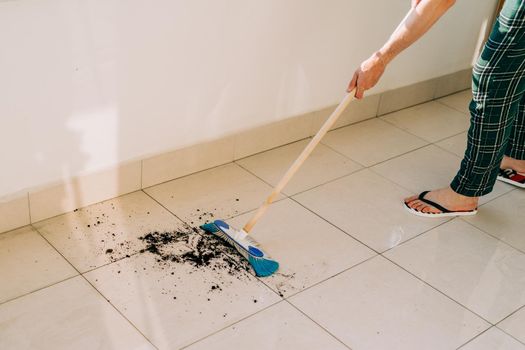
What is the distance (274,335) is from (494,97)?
1.03m

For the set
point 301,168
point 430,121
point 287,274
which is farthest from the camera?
point 430,121

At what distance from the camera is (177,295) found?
1943 mm

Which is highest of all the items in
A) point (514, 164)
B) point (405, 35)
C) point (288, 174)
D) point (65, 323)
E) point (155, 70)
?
point (405, 35)

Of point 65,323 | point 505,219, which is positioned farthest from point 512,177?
point 65,323

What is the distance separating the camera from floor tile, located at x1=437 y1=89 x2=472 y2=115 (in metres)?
3.41

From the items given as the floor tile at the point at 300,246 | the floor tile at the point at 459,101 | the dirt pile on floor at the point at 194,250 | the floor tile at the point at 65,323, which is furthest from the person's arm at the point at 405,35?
the floor tile at the point at 459,101

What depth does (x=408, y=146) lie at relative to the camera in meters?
2.97

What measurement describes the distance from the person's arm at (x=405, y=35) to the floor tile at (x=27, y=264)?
97 centimetres

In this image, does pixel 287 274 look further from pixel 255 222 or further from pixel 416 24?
pixel 416 24

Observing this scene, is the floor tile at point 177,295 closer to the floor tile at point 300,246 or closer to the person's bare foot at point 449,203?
the floor tile at point 300,246

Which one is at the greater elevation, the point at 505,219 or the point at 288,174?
the point at 288,174

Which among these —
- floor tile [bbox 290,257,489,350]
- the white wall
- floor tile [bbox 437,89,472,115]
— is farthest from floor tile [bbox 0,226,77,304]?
floor tile [bbox 437,89,472,115]

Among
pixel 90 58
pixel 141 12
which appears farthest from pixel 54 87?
pixel 141 12

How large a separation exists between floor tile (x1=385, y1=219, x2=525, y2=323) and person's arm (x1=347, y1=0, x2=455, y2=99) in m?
0.58
